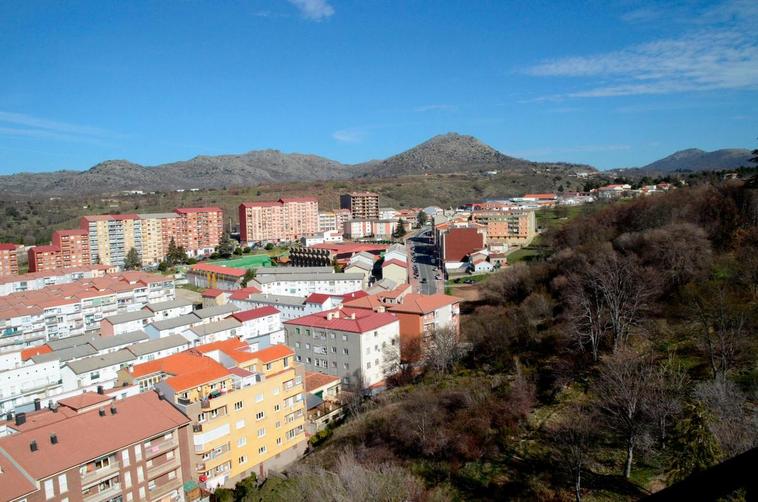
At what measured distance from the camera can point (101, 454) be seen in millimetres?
9719

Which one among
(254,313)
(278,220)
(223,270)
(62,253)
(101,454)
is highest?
(278,220)

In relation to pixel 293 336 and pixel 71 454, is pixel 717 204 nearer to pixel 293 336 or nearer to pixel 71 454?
pixel 293 336

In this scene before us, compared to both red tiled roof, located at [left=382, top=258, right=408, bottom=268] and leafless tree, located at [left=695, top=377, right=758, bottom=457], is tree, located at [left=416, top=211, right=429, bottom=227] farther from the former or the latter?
leafless tree, located at [left=695, top=377, right=758, bottom=457]

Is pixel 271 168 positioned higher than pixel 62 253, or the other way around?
pixel 271 168

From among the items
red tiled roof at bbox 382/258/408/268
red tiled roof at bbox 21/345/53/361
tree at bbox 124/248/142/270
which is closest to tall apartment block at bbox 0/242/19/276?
tree at bbox 124/248/142/270

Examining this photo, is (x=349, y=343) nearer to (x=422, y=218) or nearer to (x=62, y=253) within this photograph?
(x=62, y=253)

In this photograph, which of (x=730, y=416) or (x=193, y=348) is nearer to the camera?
(x=730, y=416)

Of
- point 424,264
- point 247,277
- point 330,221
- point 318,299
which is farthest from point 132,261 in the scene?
point 318,299

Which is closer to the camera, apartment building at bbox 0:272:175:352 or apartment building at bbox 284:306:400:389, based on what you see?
apartment building at bbox 284:306:400:389

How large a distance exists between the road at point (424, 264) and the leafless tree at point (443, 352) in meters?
10.3

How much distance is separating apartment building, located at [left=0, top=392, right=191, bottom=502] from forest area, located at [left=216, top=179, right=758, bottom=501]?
4.85ft

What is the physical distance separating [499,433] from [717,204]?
16.5m

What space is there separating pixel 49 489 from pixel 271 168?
156m

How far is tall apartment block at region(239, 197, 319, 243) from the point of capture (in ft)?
157
